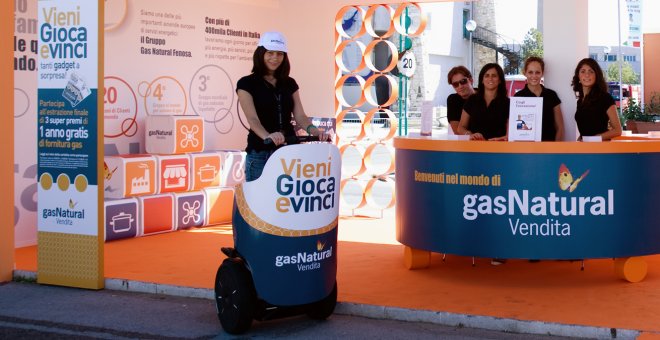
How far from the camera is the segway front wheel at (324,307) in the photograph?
221 inches

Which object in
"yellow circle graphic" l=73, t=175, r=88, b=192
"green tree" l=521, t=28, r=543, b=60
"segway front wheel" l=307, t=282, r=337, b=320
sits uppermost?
"green tree" l=521, t=28, r=543, b=60

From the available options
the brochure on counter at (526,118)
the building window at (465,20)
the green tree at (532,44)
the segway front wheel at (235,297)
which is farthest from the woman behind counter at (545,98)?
the building window at (465,20)

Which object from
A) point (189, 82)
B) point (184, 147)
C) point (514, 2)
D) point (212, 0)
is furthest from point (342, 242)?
point (514, 2)

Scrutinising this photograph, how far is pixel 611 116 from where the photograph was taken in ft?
24.3

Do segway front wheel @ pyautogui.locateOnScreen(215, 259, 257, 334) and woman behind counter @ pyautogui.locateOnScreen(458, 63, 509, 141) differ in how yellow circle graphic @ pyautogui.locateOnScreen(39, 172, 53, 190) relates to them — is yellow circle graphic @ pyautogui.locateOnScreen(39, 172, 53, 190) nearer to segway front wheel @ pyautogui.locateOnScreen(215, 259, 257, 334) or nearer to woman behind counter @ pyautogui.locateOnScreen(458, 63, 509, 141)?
segway front wheel @ pyautogui.locateOnScreen(215, 259, 257, 334)

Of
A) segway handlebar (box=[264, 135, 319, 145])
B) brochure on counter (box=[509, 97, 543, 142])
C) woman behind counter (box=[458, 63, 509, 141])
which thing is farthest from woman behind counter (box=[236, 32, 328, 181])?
woman behind counter (box=[458, 63, 509, 141])

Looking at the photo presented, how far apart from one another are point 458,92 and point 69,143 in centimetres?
336

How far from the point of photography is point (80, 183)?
6.70 meters

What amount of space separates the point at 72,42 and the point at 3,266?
72.2 inches

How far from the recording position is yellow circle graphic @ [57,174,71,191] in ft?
22.2

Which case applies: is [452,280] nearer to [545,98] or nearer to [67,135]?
[545,98]

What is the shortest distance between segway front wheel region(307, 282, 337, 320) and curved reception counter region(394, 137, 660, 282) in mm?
1472

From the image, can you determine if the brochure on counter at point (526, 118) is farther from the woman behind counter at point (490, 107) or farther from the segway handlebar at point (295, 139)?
the segway handlebar at point (295, 139)

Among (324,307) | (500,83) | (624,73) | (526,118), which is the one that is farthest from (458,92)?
(624,73)
